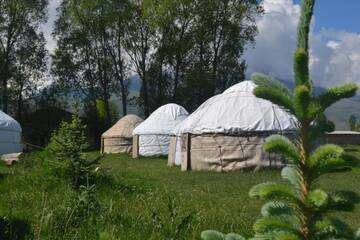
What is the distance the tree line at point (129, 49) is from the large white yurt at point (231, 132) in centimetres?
1799

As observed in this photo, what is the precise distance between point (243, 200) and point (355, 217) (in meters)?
2.27

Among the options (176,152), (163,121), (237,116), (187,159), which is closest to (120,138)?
(163,121)

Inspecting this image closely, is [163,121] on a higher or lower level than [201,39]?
lower

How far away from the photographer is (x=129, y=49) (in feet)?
134

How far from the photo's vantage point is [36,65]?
39781mm

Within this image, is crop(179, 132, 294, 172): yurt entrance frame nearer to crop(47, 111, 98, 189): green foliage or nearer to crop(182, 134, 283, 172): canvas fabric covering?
crop(182, 134, 283, 172): canvas fabric covering

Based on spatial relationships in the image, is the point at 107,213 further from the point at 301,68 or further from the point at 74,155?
the point at 301,68

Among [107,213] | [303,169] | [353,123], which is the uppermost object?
[353,123]

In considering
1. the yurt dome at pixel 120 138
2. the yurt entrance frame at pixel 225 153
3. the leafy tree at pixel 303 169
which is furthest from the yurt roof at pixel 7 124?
the leafy tree at pixel 303 169

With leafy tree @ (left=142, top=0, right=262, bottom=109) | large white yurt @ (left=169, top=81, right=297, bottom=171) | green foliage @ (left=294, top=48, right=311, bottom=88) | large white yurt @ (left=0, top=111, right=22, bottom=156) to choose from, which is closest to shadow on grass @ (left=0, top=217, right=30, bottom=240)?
green foliage @ (left=294, top=48, right=311, bottom=88)

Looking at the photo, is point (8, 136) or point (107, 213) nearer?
point (107, 213)

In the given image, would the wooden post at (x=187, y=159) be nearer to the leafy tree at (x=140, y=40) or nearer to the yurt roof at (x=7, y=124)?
the yurt roof at (x=7, y=124)

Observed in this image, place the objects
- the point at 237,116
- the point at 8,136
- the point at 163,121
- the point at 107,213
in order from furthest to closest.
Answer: the point at 163,121, the point at 8,136, the point at 237,116, the point at 107,213

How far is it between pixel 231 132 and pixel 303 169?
16.5 meters
